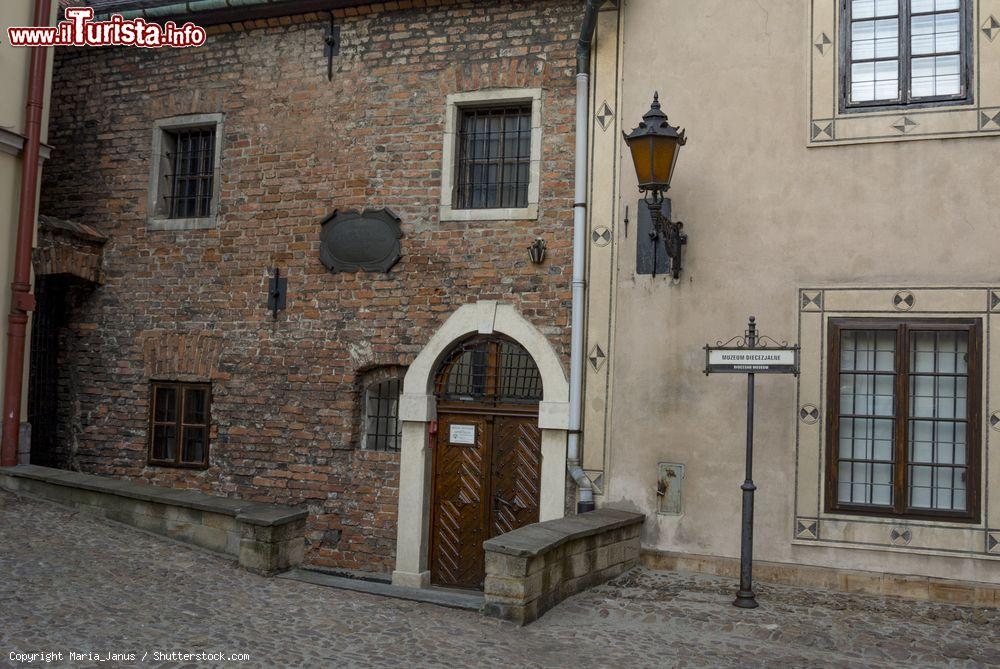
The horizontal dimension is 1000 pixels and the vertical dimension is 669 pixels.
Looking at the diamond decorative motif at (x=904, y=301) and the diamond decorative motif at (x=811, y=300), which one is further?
the diamond decorative motif at (x=811, y=300)

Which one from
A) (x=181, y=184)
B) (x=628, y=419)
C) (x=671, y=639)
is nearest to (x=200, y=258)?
(x=181, y=184)

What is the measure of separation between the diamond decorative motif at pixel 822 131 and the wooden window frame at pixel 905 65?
181 millimetres

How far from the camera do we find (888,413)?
8367 mm

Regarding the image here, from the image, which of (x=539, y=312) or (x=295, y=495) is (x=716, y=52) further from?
(x=295, y=495)

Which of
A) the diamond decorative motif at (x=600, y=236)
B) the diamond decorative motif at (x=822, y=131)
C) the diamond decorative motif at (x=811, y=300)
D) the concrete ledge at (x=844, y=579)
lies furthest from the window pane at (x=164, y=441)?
the diamond decorative motif at (x=822, y=131)

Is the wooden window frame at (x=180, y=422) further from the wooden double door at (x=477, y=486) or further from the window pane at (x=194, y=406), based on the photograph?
the wooden double door at (x=477, y=486)

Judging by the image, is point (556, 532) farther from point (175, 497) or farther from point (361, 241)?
point (361, 241)

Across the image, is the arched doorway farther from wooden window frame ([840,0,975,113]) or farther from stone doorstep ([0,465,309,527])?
wooden window frame ([840,0,975,113])

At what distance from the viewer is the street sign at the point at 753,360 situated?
24.5ft

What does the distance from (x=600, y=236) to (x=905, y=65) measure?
306 cm

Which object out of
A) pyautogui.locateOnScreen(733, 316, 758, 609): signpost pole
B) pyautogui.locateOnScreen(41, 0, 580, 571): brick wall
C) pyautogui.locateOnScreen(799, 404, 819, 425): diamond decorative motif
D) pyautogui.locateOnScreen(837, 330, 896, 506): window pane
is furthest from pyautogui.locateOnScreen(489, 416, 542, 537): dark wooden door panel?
pyautogui.locateOnScreen(837, 330, 896, 506): window pane

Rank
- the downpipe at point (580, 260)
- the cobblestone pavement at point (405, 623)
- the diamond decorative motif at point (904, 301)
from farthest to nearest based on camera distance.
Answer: the downpipe at point (580, 260), the diamond decorative motif at point (904, 301), the cobblestone pavement at point (405, 623)

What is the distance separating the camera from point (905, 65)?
27.8 ft

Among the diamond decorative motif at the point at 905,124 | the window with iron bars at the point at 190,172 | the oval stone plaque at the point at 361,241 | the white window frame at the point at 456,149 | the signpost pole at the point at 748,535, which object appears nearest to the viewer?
the signpost pole at the point at 748,535
